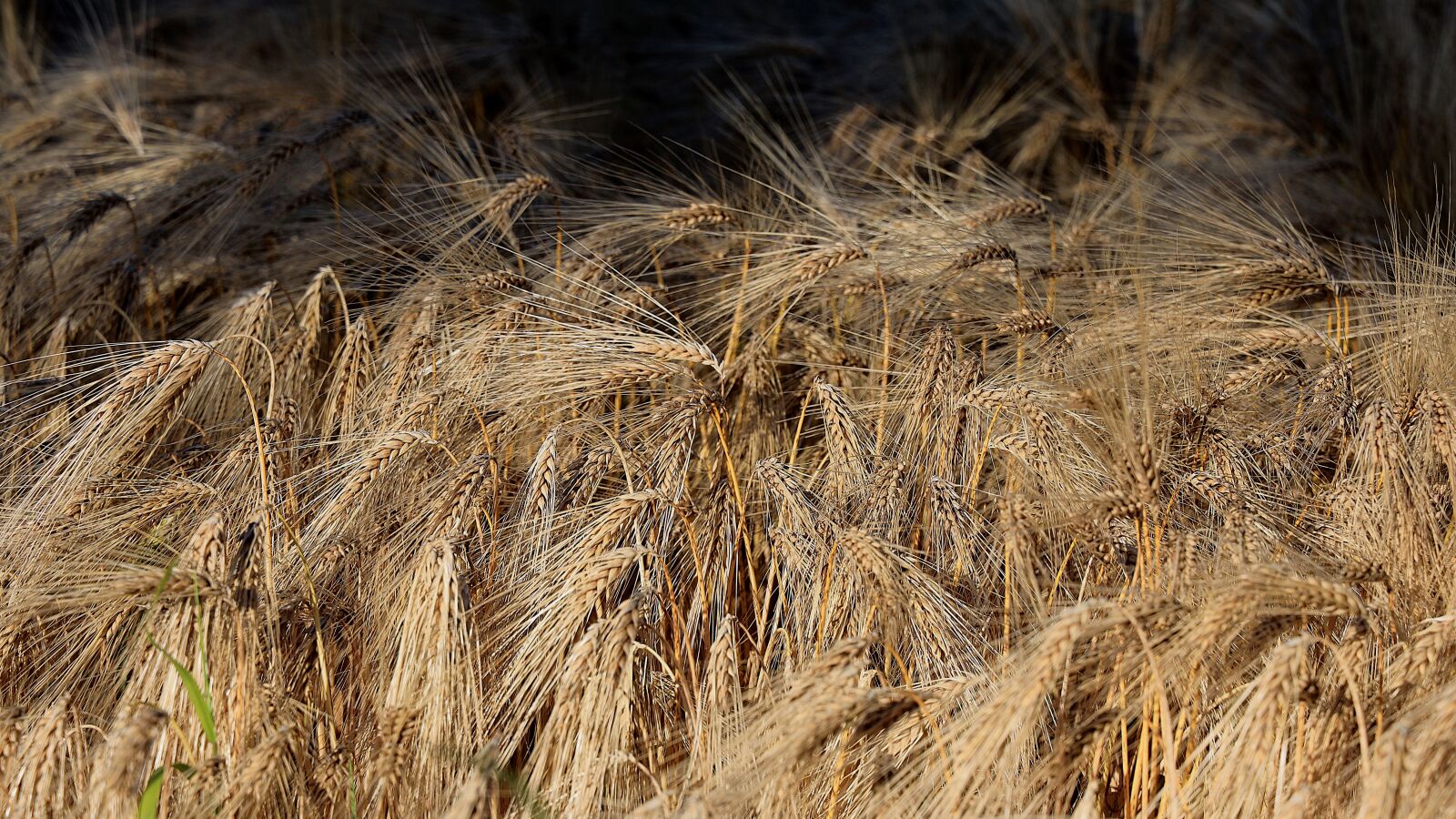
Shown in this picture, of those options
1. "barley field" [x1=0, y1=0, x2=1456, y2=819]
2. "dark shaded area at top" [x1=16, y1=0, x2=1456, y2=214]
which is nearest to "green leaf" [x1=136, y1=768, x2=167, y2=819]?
"barley field" [x1=0, y1=0, x2=1456, y2=819]

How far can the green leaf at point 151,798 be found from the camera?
5.01 feet

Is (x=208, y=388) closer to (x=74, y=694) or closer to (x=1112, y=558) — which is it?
(x=74, y=694)

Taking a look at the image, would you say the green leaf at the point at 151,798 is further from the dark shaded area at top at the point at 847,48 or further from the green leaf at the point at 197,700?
the dark shaded area at top at the point at 847,48

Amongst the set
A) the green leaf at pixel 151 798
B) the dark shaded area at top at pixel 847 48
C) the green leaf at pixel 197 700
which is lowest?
the green leaf at pixel 151 798

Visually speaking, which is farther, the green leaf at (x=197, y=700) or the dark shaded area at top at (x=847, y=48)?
the dark shaded area at top at (x=847, y=48)

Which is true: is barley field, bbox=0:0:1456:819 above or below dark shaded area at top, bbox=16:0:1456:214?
below

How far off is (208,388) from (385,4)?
270 cm

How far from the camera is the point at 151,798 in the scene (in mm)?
1531

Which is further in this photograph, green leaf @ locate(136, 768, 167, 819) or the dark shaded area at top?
the dark shaded area at top

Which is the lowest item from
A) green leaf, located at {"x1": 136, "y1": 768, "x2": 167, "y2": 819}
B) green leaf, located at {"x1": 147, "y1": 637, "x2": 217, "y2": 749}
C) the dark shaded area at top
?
green leaf, located at {"x1": 136, "y1": 768, "x2": 167, "y2": 819}

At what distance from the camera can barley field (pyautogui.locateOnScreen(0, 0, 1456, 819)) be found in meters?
1.54

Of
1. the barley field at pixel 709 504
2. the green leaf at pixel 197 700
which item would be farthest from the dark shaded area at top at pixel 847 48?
the green leaf at pixel 197 700

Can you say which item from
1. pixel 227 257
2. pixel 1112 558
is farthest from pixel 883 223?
pixel 227 257

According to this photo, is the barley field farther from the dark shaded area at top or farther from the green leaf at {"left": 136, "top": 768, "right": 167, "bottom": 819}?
the dark shaded area at top
